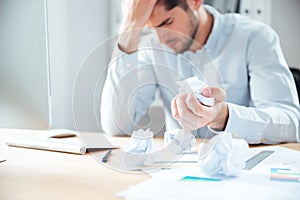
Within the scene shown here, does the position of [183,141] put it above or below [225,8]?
below

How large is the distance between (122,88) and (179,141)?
0.30 meters

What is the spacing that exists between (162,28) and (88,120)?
1.48ft

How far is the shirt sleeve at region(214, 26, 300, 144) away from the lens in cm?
97

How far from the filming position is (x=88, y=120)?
85 centimetres

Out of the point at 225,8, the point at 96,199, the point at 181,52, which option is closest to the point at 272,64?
the point at 181,52

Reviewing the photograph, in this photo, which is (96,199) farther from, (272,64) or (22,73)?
(272,64)

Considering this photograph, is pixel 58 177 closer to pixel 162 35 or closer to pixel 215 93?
pixel 215 93

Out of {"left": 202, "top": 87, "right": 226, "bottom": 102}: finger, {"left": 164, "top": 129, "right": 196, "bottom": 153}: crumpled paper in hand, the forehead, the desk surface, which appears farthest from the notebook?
the forehead

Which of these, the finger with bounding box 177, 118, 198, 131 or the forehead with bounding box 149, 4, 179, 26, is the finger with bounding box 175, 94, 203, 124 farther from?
the forehead with bounding box 149, 4, 179, 26

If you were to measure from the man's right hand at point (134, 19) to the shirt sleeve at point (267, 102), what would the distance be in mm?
312

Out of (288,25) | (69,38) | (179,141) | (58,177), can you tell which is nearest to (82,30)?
(69,38)

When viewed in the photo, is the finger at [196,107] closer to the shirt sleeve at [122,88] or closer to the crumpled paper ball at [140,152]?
the crumpled paper ball at [140,152]

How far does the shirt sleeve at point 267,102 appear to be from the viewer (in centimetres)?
97

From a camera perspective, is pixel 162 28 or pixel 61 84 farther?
pixel 61 84
